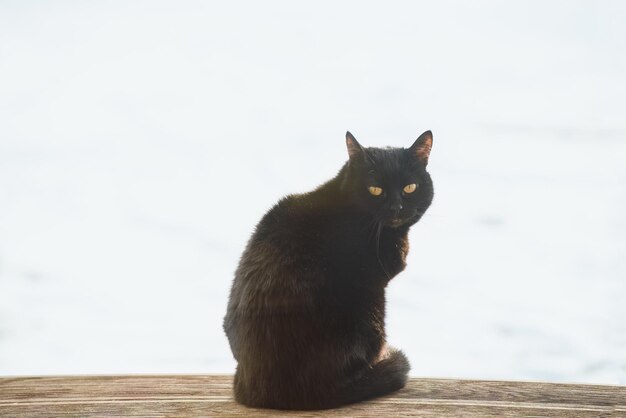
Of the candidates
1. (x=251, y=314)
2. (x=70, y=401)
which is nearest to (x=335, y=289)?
(x=251, y=314)

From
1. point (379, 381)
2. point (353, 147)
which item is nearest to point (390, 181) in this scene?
point (353, 147)

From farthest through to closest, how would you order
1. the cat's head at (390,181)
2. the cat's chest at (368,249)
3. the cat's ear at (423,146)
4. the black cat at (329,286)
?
the cat's ear at (423,146), the cat's head at (390,181), the cat's chest at (368,249), the black cat at (329,286)

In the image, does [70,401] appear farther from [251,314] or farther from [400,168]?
[400,168]

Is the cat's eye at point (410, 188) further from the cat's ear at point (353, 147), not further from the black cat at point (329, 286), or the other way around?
the cat's ear at point (353, 147)

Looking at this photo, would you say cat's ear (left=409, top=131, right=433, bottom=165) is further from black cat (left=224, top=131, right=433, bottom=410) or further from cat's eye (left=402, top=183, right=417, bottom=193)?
cat's eye (left=402, top=183, right=417, bottom=193)

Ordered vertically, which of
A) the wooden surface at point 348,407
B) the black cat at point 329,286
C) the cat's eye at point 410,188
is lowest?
the wooden surface at point 348,407

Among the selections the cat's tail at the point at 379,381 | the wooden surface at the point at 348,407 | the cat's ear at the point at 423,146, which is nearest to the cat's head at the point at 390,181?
the cat's ear at the point at 423,146

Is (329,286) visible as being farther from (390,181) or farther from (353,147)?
(353,147)
